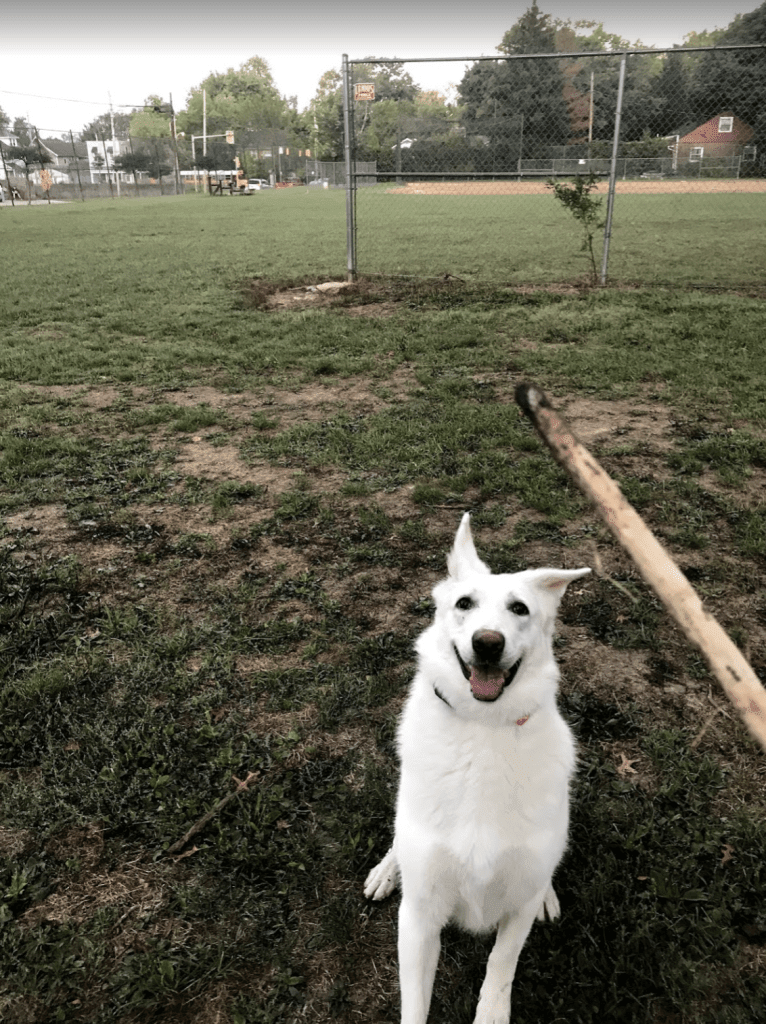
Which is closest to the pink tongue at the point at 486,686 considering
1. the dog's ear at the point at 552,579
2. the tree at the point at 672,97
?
the dog's ear at the point at 552,579

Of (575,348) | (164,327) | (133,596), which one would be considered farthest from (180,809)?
(164,327)

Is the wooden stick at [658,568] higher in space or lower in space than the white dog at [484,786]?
higher

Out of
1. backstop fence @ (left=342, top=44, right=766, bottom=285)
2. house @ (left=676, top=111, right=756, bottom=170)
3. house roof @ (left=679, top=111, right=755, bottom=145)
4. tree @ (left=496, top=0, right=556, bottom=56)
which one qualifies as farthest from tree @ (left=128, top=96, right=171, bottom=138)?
backstop fence @ (left=342, top=44, right=766, bottom=285)

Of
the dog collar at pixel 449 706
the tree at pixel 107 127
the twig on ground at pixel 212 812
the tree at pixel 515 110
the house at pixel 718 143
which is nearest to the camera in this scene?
the dog collar at pixel 449 706

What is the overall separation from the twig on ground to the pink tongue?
1.31 m

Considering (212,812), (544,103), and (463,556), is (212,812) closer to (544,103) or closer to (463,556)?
(463,556)

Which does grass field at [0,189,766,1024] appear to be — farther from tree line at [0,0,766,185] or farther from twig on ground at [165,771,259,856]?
tree line at [0,0,766,185]

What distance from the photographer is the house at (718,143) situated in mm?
14910

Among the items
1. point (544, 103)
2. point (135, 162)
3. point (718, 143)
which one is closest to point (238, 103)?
point (135, 162)

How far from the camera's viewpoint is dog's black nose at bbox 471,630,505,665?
2.04 metres

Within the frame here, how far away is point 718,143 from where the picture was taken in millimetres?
18734

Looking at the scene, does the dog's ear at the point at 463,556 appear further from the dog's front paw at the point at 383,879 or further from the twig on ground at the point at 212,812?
the twig on ground at the point at 212,812

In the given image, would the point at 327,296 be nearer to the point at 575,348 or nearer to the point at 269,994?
the point at 575,348

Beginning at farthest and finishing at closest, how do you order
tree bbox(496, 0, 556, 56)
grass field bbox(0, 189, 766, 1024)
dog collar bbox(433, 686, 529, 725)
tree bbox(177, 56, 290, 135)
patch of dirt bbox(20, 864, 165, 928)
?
tree bbox(177, 56, 290, 135) → tree bbox(496, 0, 556, 56) → patch of dirt bbox(20, 864, 165, 928) → grass field bbox(0, 189, 766, 1024) → dog collar bbox(433, 686, 529, 725)
